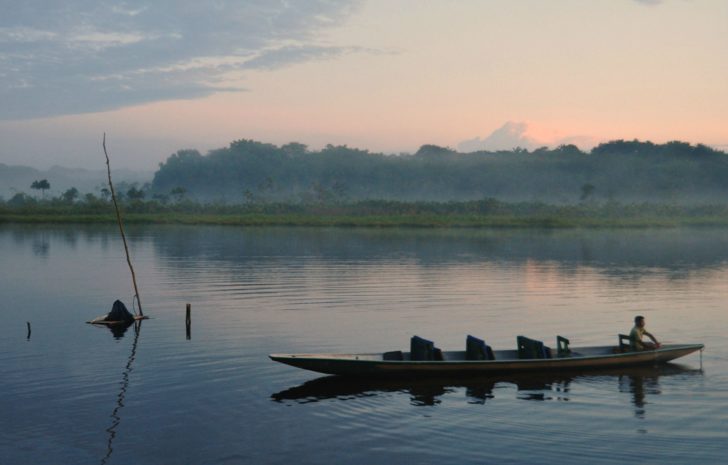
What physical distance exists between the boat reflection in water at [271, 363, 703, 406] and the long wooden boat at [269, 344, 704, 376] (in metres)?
0.25

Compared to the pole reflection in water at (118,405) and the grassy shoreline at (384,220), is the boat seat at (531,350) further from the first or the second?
the grassy shoreline at (384,220)

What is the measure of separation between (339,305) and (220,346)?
1196cm

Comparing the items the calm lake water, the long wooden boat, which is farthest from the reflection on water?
the long wooden boat

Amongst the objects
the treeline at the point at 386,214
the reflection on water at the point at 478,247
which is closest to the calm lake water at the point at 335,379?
the reflection on water at the point at 478,247

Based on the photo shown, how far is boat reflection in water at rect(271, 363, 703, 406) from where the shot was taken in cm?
2120

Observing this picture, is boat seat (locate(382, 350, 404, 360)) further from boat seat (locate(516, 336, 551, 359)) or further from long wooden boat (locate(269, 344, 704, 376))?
boat seat (locate(516, 336, 551, 359))

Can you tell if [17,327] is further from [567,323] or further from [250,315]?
[567,323]

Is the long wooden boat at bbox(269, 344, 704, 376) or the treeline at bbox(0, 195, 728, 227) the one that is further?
the treeline at bbox(0, 195, 728, 227)

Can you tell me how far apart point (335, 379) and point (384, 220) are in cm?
10950

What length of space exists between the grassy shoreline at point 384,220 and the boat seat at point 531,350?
10345cm

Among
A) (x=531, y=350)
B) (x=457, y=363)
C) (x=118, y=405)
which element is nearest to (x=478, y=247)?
(x=531, y=350)

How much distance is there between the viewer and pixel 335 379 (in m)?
22.9

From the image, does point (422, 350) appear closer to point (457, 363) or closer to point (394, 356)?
point (394, 356)

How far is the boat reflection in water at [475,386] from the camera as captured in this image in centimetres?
2120
